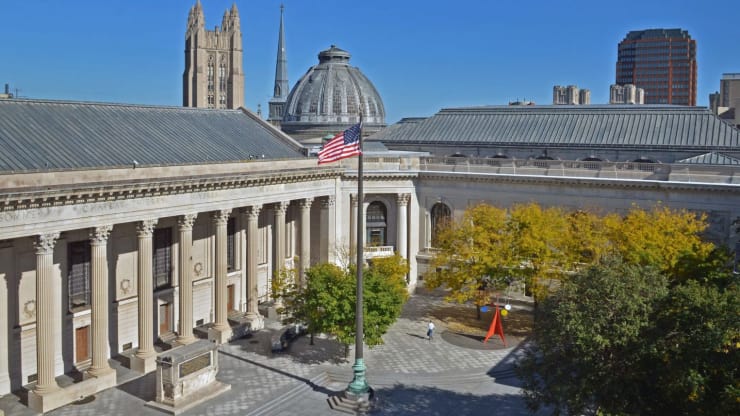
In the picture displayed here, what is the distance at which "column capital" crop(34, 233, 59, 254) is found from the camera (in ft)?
108

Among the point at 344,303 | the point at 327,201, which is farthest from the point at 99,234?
the point at 327,201

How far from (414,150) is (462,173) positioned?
11.7 metres

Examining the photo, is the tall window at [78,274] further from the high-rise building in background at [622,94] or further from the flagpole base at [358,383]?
the high-rise building in background at [622,94]

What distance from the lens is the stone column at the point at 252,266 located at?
149ft

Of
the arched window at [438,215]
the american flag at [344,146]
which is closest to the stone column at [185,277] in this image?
the american flag at [344,146]

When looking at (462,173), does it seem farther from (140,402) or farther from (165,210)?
(140,402)

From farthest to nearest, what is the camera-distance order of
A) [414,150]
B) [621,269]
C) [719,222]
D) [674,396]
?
[414,150] → [719,222] → [621,269] → [674,396]

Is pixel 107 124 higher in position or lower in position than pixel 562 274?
higher

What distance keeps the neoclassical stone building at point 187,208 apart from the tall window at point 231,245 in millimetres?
196

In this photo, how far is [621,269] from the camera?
27062 mm

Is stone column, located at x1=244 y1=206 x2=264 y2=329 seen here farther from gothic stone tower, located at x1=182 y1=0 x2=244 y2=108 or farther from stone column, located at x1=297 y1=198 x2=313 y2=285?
gothic stone tower, located at x1=182 y1=0 x2=244 y2=108

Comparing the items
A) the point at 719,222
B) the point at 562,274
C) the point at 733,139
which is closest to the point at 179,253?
the point at 562,274

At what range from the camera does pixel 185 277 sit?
4106 centimetres

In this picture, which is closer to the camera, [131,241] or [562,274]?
[131,241]
